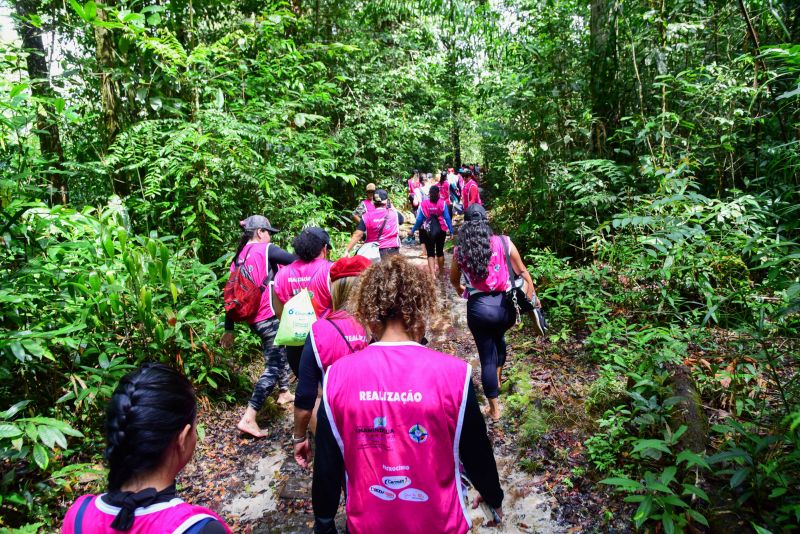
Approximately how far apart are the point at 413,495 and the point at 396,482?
0.26 feet

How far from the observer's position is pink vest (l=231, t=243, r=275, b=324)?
180 inches

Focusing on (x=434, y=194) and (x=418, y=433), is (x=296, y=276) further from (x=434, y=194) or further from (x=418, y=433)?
(x=434, y=194)

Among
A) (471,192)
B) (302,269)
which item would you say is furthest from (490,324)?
(471,192)

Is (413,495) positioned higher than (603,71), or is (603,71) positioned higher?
(603,71)

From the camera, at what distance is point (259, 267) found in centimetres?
456

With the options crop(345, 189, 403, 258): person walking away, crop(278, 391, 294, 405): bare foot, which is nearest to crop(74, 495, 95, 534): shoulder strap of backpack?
crop(278, 391, 294, 405): bare foot

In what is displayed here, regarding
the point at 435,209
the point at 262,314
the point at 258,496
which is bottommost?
the point at 258,496

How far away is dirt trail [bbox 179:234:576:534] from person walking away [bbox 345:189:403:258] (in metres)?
3.26

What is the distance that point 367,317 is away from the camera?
2.00m

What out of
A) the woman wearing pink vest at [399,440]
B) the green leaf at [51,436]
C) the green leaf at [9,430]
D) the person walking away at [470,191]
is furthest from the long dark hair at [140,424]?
the person walking away at [470,191]

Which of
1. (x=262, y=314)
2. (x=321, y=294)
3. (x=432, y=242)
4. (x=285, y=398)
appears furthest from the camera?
(x=432, y=242)

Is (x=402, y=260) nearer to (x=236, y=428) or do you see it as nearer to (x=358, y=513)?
(x=358, y=513)

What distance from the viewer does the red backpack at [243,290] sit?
15.0 ft

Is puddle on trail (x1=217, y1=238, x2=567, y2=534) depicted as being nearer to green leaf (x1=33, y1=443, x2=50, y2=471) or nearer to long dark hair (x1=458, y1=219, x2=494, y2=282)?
green leaf (x1=33, y1=443, x2=50, y2=471)
